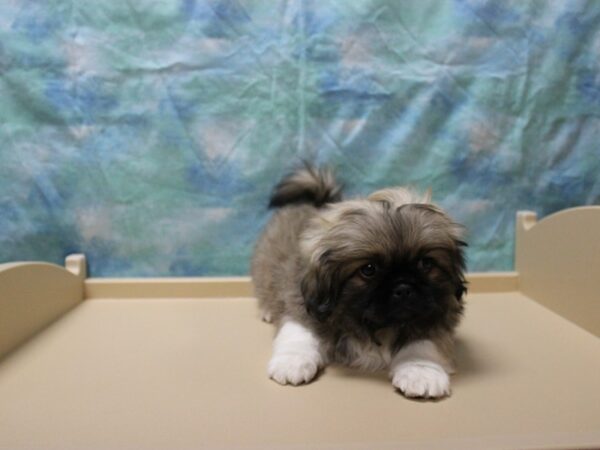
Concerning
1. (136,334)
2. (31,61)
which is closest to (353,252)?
(136,334)

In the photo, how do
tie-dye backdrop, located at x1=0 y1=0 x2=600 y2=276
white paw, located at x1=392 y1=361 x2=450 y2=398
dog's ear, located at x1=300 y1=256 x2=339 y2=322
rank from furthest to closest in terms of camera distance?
1. tie-dye backdrop, located at x1=0 y1=0 x2=600 y2=276
2. dog's ear, located at x1=300 y1=256 x2=339 y2=322
3. white paw, located at x1=392 y1=361 x2=450 y2=398

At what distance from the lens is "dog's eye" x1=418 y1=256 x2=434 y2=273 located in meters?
1.32

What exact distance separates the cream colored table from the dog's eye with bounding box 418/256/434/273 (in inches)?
10.5

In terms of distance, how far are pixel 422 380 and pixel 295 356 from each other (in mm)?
298

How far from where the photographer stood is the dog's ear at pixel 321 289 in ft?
4.32

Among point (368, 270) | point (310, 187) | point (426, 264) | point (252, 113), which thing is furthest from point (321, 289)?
point (252, 113)

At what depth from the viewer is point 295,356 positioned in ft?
4.43

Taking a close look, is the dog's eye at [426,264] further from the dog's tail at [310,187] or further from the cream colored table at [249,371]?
the dog's tail at [310,187]

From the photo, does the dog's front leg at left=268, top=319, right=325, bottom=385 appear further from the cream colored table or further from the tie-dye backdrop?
the tie-dye backdrop

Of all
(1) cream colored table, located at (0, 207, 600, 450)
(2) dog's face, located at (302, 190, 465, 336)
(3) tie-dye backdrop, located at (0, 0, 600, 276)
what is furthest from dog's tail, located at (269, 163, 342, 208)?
(2) dog's face, located at (302, 190, 465, 336)

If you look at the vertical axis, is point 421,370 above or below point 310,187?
below

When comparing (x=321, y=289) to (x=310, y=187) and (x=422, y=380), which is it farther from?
(x=310, y=187)

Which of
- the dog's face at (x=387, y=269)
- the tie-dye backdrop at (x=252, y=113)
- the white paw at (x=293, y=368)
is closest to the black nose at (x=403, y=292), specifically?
the dog's face at (x=387, y=269)

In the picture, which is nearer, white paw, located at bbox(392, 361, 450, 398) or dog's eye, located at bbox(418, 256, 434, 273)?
white paw, located at bbox(392, 361, 450, 398)
